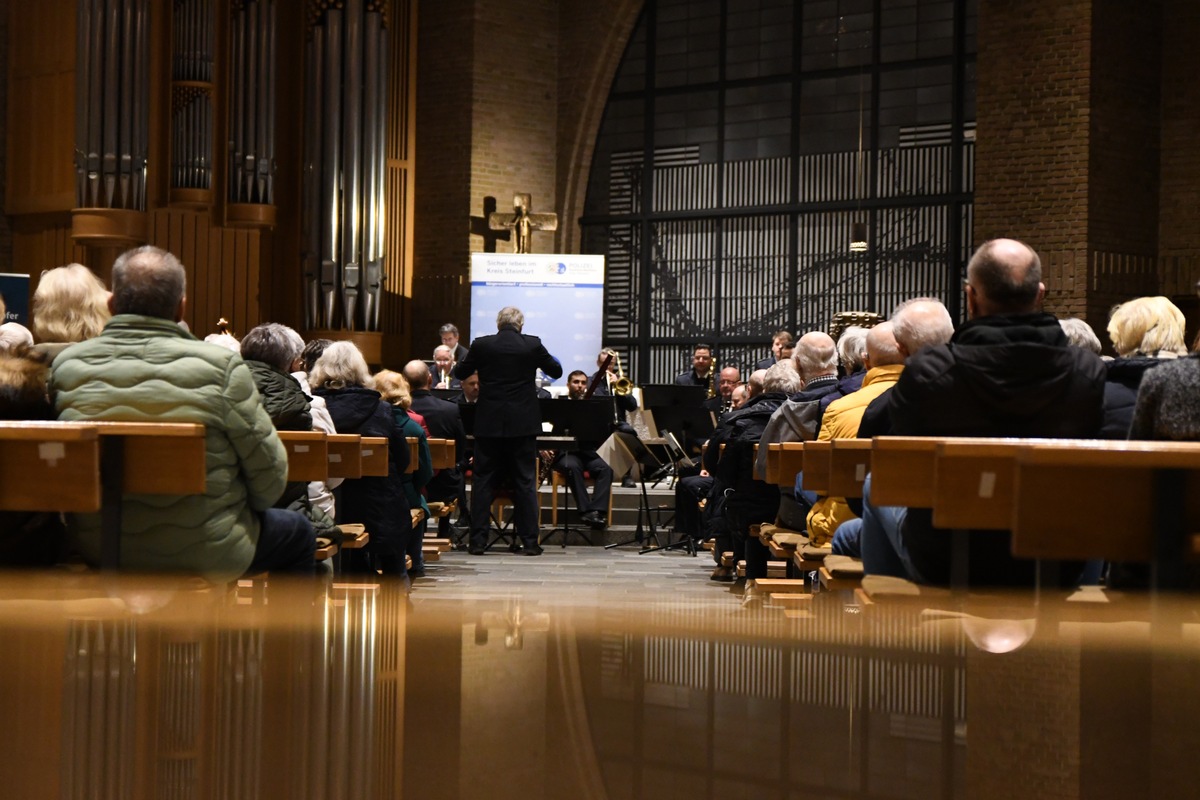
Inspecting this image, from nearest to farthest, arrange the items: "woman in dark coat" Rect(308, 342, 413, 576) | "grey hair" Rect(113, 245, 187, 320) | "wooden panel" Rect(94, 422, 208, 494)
→ 1. "wooden panel" Rect(94, 422, 208, 494)
2. "grey hair" Rect(113, 245, 187, 320)
3. "woman in dark coat" Rect(308, 342, 413, 576)

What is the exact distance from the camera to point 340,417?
6.70 metres

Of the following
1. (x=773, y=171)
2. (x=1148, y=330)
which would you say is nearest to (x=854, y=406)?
(x=1148, y=330)

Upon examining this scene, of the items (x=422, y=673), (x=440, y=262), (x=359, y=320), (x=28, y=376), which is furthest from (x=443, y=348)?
(x=422, y=673)

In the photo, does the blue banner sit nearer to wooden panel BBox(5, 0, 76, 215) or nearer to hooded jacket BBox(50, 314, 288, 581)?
wooden panel BBox(5, 0, 76, 215)

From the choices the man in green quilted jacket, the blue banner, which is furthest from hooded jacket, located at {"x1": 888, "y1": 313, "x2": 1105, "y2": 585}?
the blue banner

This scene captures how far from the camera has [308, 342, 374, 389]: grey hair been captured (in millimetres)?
6727

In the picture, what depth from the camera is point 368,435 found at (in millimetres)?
6656

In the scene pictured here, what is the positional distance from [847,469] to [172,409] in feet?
6.30

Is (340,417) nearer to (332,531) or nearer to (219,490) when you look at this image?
(332,531)

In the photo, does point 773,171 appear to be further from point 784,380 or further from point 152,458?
point 152,458

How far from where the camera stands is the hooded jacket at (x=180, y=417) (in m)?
3.65

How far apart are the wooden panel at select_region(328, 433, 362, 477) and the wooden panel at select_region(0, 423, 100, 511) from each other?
6.53 ft

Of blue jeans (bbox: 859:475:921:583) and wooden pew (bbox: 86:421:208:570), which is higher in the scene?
wooden pew (bbox: 86:421:208:570)

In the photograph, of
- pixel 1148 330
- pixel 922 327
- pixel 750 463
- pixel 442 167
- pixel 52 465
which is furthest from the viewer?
pixel 442 167
